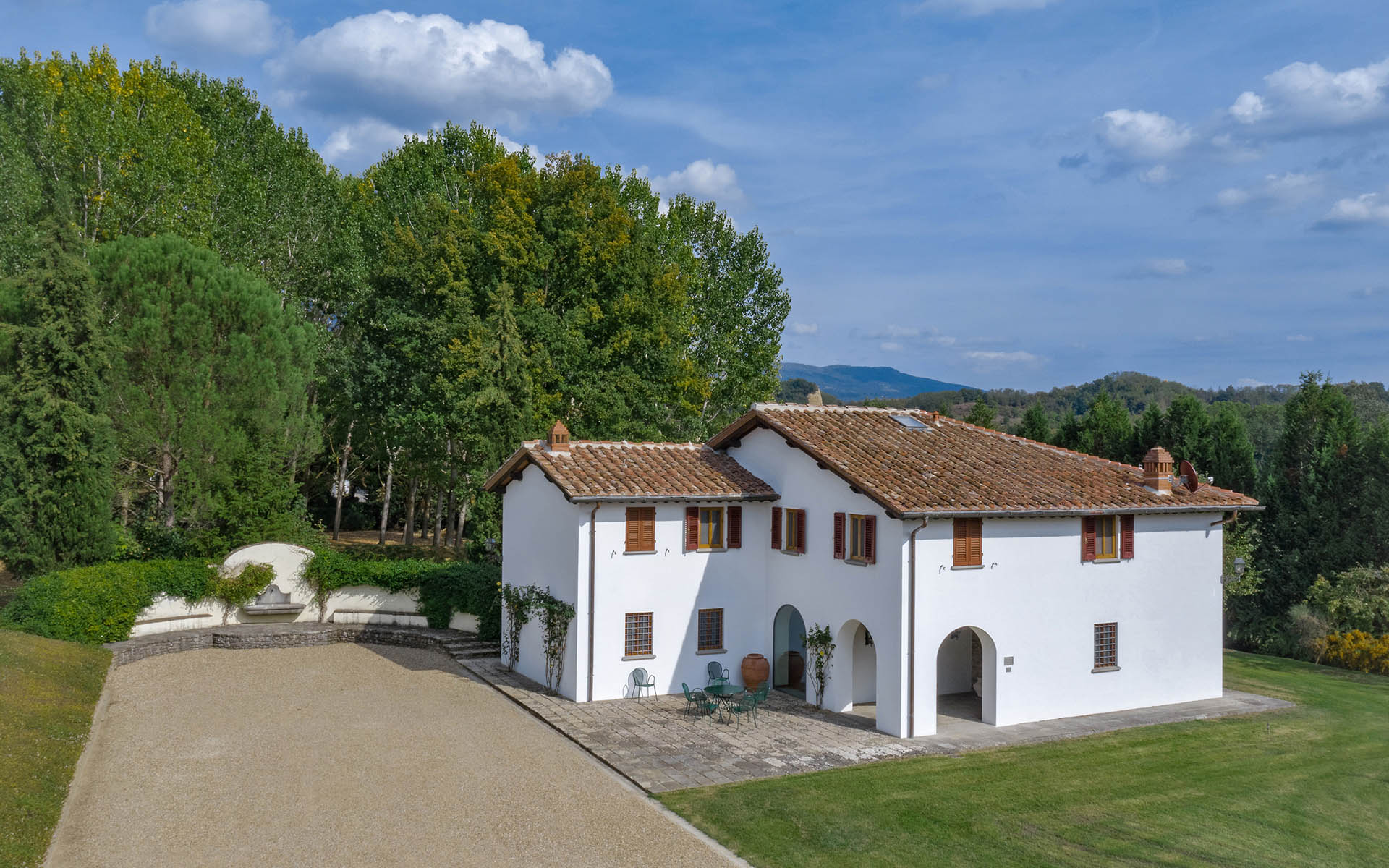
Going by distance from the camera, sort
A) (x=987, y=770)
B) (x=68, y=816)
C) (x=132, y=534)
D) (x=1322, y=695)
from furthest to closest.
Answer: (x=132, y=534), (x=1322, y=695), (x=987, y=770), (x=68, y=816)

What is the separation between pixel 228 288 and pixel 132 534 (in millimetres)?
8270

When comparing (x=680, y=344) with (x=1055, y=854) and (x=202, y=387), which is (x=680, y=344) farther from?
(x=1055, y=854)

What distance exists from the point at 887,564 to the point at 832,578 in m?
1.88

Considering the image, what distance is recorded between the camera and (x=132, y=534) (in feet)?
90.5

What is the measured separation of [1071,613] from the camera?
1839cm

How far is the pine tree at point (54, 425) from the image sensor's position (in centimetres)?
2423

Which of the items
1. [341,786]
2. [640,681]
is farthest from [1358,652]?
[341,786]

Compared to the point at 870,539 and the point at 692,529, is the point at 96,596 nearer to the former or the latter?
the point at 692,529

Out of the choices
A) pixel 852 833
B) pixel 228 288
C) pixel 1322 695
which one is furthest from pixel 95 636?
pixel 1322 695

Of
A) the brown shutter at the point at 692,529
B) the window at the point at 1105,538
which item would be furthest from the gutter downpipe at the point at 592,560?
the window at the point at 1105,538

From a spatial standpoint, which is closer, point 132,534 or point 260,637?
point 260,637

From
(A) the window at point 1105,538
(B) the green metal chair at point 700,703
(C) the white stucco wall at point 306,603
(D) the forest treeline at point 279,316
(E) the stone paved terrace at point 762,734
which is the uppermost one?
(D) the forest treeline at point 279,316

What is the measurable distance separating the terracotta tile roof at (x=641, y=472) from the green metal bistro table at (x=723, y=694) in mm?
4037

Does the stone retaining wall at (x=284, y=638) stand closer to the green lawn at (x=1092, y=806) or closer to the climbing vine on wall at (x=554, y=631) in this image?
the climbing vine on wall at (x=554, y=631)
